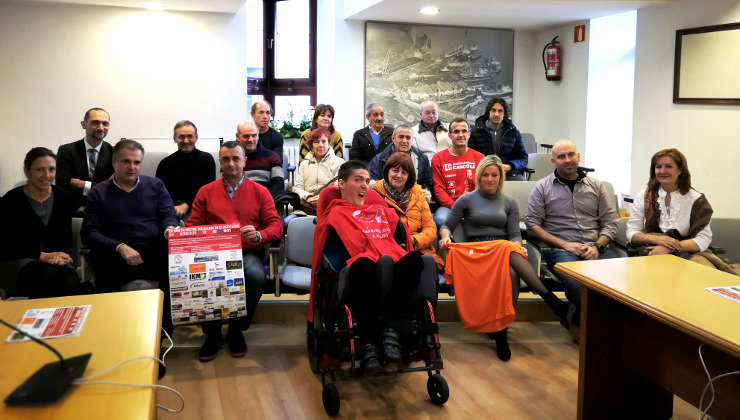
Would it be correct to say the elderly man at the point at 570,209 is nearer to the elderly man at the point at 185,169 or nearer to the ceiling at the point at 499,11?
the elderly man at the point at 185,169

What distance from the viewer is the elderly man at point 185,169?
4430mm

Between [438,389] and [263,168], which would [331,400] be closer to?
[438,389]

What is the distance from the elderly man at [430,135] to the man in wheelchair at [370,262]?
2202 millimetres

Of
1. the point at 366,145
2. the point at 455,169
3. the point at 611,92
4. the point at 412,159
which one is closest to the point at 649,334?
the point at 455,169

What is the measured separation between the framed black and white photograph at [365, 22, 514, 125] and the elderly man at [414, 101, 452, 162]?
7.42 ft

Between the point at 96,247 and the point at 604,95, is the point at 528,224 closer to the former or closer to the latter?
the point at 96,247

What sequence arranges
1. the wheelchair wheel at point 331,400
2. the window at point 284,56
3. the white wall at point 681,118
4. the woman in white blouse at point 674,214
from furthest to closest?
1. the window at point 284,56
2. the white wall at point 681,118
3. the woman in white blouse at point 674,214
4. the wheelchair wheel at point 331,400

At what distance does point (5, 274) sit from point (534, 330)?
3097 mm

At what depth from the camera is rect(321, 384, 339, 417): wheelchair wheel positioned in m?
2.85

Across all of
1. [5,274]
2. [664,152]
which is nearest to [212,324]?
[5,274]

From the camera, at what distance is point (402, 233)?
352 cm

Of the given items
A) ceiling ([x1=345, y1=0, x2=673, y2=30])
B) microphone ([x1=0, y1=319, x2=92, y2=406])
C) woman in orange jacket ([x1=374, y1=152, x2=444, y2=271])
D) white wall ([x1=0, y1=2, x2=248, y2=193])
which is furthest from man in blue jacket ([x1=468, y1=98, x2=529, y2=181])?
microphone ([x1=0, y1=319, x2=92, y2=406])

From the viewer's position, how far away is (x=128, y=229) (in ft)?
11.9

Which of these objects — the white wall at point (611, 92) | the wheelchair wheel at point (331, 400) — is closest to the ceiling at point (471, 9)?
the white wall at point (611, 92)
